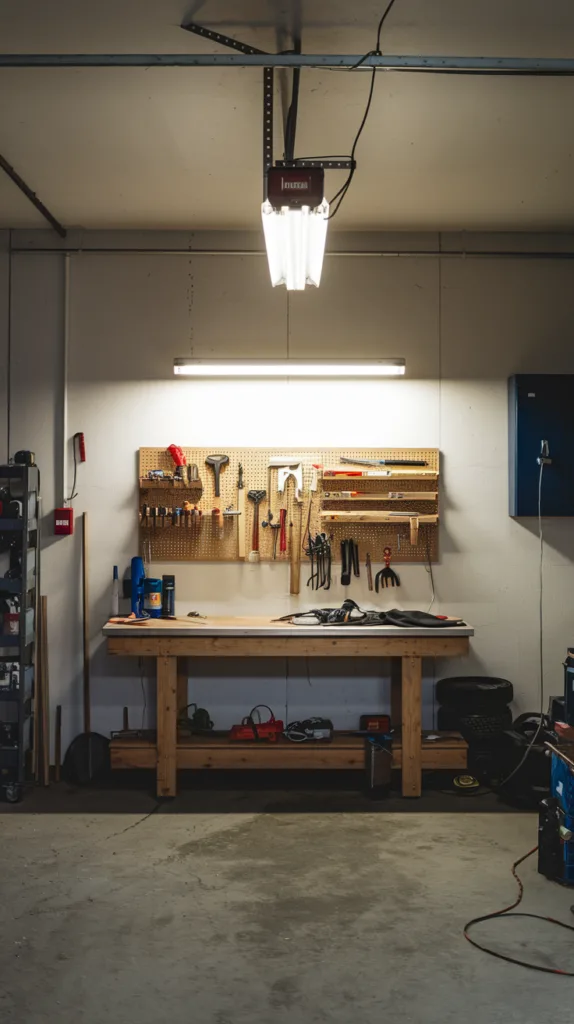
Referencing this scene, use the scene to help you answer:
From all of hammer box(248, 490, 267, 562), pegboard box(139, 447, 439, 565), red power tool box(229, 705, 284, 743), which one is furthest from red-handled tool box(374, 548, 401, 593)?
red power tool box(229, 705, 284, 743)

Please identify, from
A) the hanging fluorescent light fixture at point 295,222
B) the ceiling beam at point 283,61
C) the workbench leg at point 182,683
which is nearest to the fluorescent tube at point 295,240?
the hanging fluorescent light fixture at point 295,222

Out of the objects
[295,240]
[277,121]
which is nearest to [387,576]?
[295,240]

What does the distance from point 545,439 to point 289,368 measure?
1608 mm

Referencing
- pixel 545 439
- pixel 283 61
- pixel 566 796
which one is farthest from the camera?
pixel 545 439

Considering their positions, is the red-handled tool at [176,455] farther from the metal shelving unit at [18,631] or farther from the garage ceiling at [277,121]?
the garage ceiling at [277,121]

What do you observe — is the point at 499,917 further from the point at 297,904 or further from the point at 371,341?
the point at 371,341

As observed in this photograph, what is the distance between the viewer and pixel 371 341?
5387mm

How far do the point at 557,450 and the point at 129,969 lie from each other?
367 cm

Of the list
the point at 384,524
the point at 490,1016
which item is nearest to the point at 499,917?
the point at 490,1016

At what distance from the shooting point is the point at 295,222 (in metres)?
3.29

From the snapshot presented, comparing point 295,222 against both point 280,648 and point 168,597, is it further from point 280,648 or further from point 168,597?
point 168,597

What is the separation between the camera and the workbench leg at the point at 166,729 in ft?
15.4

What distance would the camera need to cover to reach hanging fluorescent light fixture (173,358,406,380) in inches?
204

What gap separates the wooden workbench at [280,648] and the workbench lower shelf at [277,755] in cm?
7
